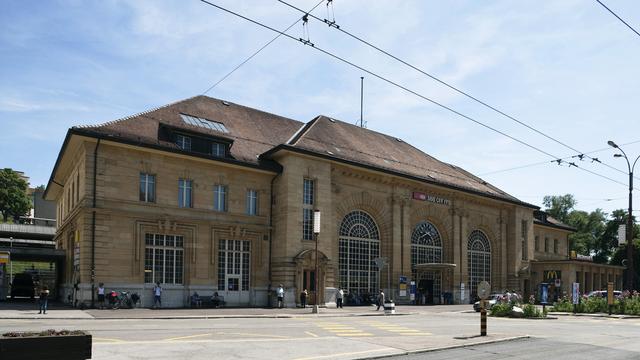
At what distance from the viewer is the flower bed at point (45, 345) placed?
36.5ft

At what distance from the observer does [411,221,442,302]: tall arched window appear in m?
51.2

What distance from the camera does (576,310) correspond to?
126ft

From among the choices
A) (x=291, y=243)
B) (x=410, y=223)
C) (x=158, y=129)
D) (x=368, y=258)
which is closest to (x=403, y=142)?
(x=410, y=223)

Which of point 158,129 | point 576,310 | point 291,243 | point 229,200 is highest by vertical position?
point 158,129

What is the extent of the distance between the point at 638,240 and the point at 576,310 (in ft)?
155

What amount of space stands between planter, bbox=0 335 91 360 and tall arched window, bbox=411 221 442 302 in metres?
40.6

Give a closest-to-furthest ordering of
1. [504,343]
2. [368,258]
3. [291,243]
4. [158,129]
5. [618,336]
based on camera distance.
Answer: [504,343] → [618,336] → [158,129] → [291,243] → [368,258]

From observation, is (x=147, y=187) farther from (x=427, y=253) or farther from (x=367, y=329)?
(x=427, y=253)

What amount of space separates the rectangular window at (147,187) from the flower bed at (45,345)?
2461 centimetres

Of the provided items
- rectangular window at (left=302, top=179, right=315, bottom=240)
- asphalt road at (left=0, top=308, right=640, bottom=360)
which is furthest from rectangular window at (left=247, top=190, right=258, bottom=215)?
asphalt road at (left=0, top=308, right=640, bottom=360)

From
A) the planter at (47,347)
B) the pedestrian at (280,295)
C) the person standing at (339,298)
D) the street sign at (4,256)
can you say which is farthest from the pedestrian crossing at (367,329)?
the street sign at (4,256)

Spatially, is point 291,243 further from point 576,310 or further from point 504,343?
point 504,343

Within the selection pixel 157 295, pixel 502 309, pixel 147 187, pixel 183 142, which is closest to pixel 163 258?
pixel 157 295

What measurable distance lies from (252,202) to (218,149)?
4.37m
